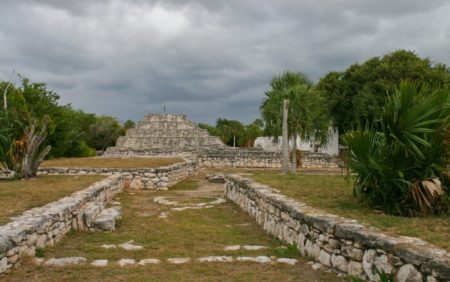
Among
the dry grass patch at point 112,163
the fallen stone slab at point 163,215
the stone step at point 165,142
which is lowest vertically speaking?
the fallen stone slab at point 163,215

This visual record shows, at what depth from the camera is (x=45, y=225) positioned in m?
6.52

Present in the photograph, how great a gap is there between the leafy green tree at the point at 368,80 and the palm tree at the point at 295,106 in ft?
42.3

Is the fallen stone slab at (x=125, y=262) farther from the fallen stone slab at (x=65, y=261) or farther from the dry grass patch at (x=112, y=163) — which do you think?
the dry grass patch at (x=112, y=163)

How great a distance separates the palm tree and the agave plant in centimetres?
1106

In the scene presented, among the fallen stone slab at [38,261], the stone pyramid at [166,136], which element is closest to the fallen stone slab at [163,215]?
the fallen stone slab at [38,261]

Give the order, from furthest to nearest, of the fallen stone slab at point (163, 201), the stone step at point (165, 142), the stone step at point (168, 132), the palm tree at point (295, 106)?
the stone step at point (168, 132) < the stone step at point (165, 142) < the palm tree at point (295, 106) < the fallen stone slab at point (163, 201)

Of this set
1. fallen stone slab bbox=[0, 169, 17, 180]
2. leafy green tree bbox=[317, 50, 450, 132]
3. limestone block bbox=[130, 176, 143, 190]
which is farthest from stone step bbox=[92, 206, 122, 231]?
leafy green tree bbox=[317, 50, 450, 132]

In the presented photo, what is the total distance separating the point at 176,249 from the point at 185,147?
2916cm

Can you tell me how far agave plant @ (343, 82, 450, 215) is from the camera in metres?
6.55

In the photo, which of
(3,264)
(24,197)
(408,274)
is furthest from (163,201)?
(408,274)

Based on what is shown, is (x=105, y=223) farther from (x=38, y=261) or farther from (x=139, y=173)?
(x=139, y=173)

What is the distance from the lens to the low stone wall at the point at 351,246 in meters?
3.85

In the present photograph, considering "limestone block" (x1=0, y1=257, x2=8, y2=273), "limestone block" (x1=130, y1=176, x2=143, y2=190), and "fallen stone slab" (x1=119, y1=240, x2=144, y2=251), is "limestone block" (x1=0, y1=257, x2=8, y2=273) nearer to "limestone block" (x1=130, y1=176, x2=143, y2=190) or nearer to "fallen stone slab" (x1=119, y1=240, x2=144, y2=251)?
"fallen stone slab" (x1=119, y1=240, x2=144, y2=251)

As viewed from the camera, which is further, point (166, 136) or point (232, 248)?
point (166, 136)
